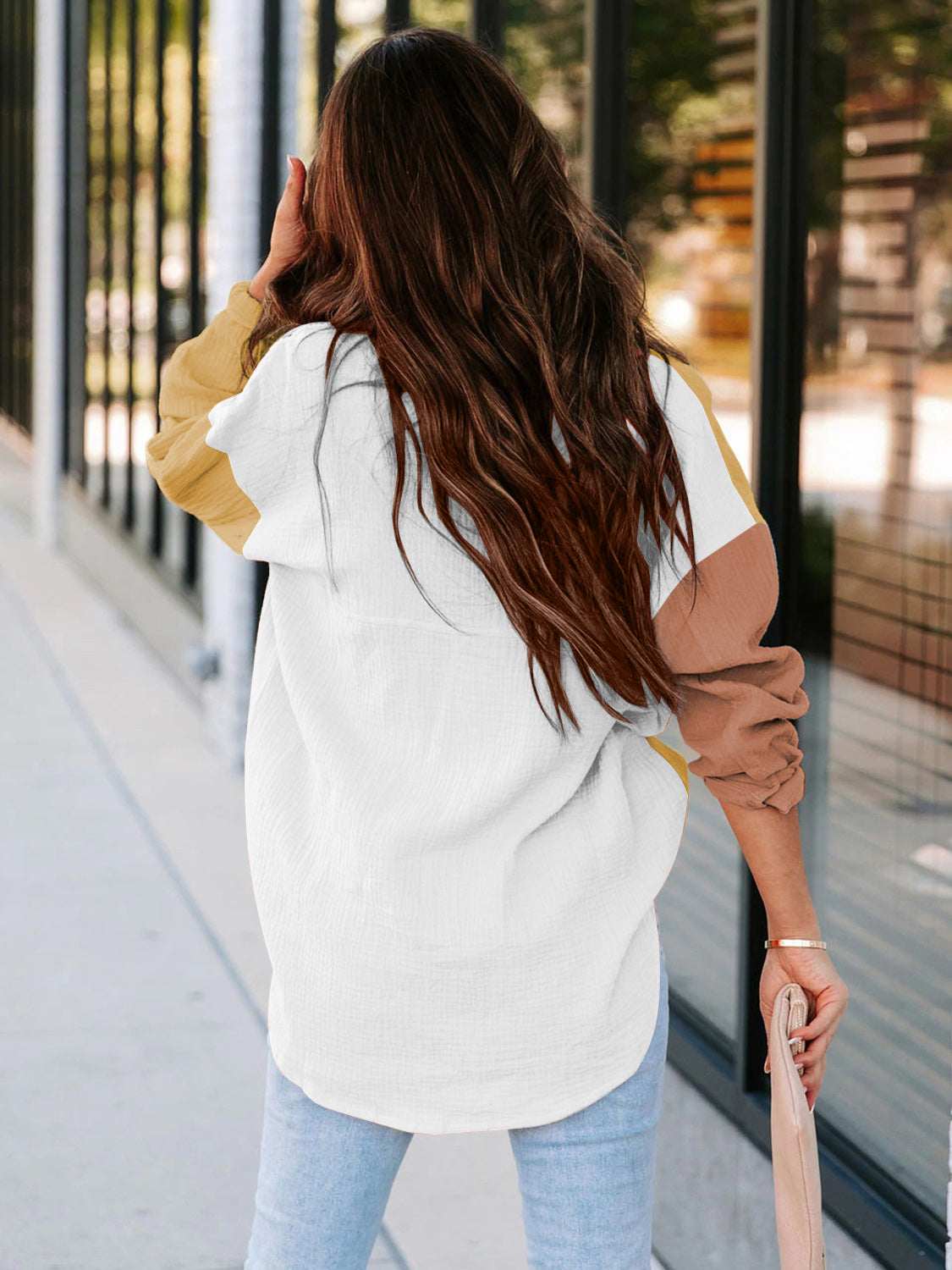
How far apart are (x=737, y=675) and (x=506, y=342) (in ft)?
1.34

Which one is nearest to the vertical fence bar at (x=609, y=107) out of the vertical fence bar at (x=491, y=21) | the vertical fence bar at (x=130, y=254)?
the vertical fence bar at (x=491, y=21)

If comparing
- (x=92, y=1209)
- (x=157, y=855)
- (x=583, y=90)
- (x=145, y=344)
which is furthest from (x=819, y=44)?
(x=145, y=344)

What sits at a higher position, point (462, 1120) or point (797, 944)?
point (797, 944)

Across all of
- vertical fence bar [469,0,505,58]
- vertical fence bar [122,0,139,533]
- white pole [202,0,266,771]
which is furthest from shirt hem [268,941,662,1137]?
vertical fence bar [122,0,139,533]

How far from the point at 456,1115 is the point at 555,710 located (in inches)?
16.8

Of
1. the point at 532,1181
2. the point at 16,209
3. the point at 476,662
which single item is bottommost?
the point at 532,1181

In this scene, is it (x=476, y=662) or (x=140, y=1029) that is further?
(x=140, y=1029)

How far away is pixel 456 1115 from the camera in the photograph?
167cm

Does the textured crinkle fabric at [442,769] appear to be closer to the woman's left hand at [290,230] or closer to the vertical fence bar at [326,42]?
the woman's left hand at [290,230]

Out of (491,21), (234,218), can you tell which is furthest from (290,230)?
(234,218)

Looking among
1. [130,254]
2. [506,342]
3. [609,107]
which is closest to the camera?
[506,342]

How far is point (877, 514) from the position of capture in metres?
3.28

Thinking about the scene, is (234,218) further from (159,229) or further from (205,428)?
(205,428)

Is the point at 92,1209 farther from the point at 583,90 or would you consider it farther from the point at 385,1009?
the point at 583,90
